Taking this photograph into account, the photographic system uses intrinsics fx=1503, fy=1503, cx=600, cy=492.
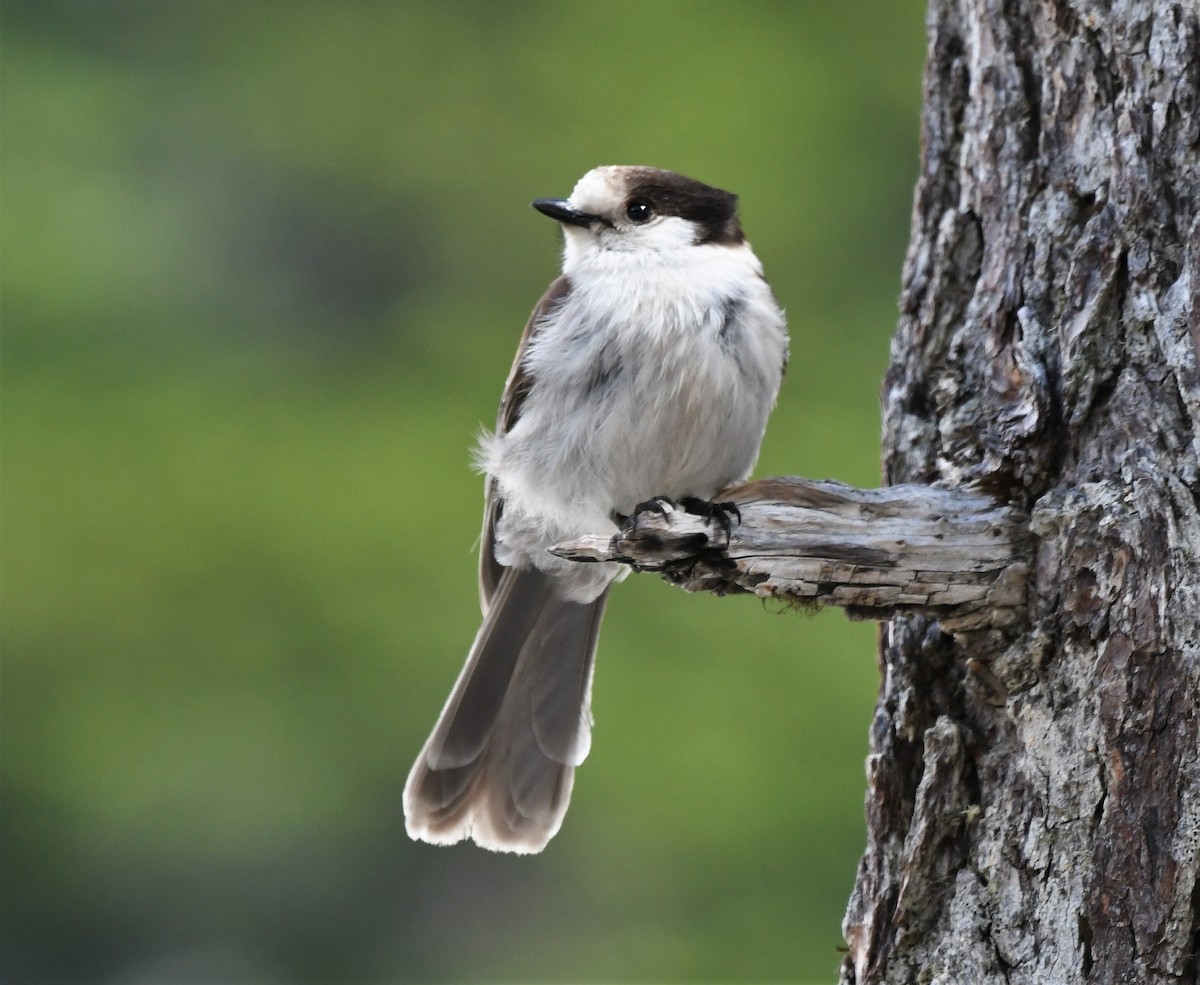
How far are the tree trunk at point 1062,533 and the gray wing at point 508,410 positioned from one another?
0.97 meters

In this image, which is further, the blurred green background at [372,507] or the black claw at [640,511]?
the blurred green background at [372,507]

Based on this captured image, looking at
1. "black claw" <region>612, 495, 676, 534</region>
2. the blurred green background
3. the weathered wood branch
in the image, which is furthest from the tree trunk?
the blurred green background

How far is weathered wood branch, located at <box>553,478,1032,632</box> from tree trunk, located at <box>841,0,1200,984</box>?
0.21ft

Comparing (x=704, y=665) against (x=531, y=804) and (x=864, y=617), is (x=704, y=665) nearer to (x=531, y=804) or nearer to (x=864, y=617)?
(x=531, y=804)

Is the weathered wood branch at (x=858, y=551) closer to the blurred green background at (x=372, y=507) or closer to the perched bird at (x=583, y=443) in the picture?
the perched bird at (x=583, y=443)

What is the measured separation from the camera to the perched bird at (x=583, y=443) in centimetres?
340

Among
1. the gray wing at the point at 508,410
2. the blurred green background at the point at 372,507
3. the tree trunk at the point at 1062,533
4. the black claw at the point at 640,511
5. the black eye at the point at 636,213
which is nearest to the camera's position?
the tree trunk at the point at 1062,533

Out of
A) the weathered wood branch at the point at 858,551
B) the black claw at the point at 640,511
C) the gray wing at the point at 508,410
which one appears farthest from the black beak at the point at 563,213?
the weathered wood branch at the point at 858,551

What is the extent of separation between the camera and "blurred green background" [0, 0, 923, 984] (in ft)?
17.2

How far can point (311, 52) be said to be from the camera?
707 centimetres

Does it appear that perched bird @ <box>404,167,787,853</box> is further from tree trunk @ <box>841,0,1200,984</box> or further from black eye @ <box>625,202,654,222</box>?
tree trunk @ <box>841,0,1200,984</box>

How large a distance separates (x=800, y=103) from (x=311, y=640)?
291 centimetres

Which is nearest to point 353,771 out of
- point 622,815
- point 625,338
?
point 622,815

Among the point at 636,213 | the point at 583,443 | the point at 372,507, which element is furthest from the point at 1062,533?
the point at 372,507
